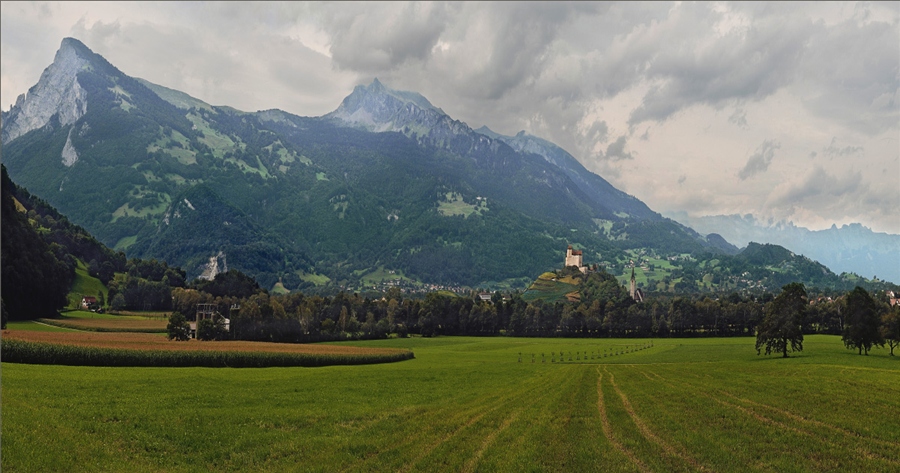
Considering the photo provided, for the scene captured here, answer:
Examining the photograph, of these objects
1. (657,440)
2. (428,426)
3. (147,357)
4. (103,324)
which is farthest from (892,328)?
(103,324)

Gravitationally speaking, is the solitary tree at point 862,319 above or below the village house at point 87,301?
above

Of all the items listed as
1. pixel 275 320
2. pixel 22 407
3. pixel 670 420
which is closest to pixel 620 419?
pixel 670 420

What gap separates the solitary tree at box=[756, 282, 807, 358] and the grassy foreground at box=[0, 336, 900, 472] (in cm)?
5152

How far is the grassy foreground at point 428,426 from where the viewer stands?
73.8 feet

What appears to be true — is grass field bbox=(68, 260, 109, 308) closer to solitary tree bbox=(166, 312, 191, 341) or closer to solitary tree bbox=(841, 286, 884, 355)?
solitary tree bbox=(166, 312, 191, 341)

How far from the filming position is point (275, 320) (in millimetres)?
132500

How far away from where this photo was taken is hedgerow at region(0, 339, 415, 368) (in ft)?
172

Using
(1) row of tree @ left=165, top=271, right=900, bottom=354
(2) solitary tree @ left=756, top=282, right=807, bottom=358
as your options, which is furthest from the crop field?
A: (2) solitary tree @ left=756, top=282, right=807, bottom=358

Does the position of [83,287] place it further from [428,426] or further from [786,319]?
[786,319]

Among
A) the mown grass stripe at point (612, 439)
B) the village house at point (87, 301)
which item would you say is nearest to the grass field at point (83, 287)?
the village house at point (87, 301)

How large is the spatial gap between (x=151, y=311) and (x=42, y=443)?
17772 cm

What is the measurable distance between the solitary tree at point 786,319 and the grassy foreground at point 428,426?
5152 centimetres

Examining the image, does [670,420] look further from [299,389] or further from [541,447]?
[299,389]

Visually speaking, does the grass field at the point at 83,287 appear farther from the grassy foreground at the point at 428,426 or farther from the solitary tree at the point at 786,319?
the solitary tree at the point at 786,319
